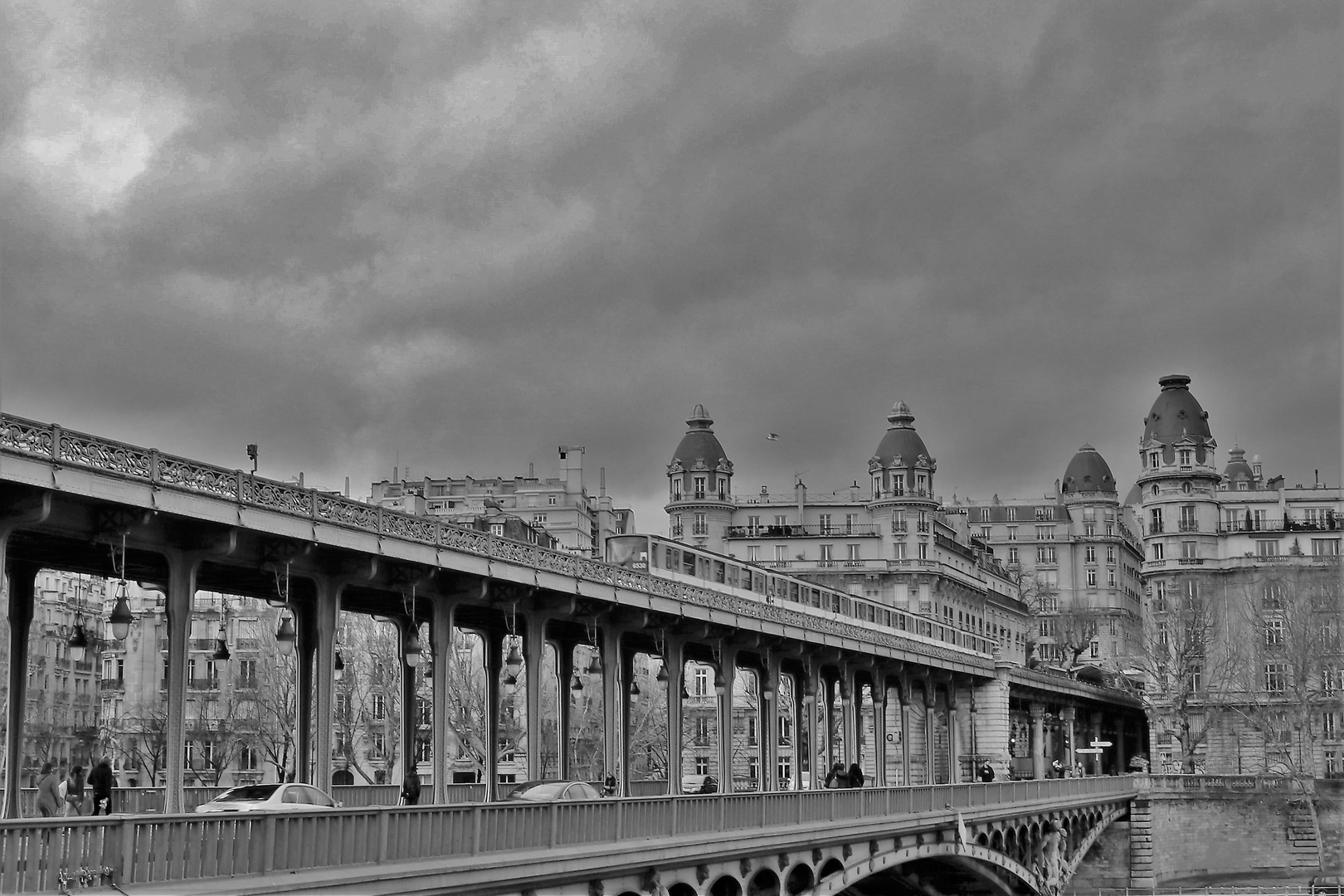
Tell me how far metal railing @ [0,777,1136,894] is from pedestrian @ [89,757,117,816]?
5.56 m

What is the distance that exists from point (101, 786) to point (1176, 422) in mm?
122873

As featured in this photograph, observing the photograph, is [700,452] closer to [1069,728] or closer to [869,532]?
[869,532]

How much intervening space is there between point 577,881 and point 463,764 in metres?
81.1

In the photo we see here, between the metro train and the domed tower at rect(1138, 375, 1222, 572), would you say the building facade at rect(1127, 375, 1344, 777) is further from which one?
the metro train

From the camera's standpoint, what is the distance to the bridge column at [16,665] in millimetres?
30312

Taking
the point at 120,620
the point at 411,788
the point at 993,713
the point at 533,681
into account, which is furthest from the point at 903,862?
the point at 993,713

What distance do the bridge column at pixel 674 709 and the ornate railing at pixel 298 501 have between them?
1.95 m

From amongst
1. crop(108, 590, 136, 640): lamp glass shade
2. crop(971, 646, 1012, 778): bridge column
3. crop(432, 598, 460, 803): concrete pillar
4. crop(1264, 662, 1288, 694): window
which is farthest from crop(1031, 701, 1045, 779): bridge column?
crop(108, 590, 136, 640): lamp glass shade

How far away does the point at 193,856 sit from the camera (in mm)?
21219

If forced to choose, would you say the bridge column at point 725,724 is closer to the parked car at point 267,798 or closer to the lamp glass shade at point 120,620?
the parked car at point 267,798

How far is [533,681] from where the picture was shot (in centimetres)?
4234

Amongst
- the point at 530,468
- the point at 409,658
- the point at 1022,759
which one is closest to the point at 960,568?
the point at 1022,759

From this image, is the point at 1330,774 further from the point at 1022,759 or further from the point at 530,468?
the point at 530,468

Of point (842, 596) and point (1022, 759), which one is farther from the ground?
point (842, 596)
